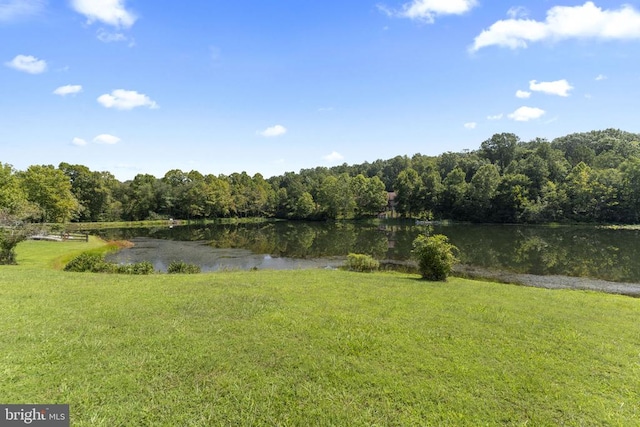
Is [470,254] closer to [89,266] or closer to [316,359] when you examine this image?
[316,359]

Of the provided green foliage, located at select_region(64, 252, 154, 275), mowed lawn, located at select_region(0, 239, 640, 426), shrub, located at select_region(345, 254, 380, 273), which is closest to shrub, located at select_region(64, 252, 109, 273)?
green foliage, located at select_region(64, 252, 154, 275)

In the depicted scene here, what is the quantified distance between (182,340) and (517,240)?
42450 mm

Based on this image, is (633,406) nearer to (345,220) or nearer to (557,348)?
(557,348)

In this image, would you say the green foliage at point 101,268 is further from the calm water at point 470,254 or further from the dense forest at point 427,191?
the dense forest at point 427,191

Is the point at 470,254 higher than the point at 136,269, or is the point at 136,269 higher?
the point at 136,269

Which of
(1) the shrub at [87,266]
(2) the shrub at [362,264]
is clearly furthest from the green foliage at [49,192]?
(2) the shrub at [362,264]

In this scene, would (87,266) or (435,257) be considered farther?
(87,266)

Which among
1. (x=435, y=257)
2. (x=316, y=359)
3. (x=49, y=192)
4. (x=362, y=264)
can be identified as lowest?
(x=362, y=264)

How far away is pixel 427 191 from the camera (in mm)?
78375

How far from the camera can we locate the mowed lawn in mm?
5289

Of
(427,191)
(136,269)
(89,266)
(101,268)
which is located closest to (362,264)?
(136,269)

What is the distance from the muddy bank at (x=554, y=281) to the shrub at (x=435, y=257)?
6632 millimetres

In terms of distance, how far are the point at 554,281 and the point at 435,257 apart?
9819 millimetres

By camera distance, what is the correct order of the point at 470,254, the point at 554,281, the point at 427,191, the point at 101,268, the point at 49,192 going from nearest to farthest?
the point at 101,268
the point at 554,281
the point at 470,254
the point at 49,192
the point at 427,191
